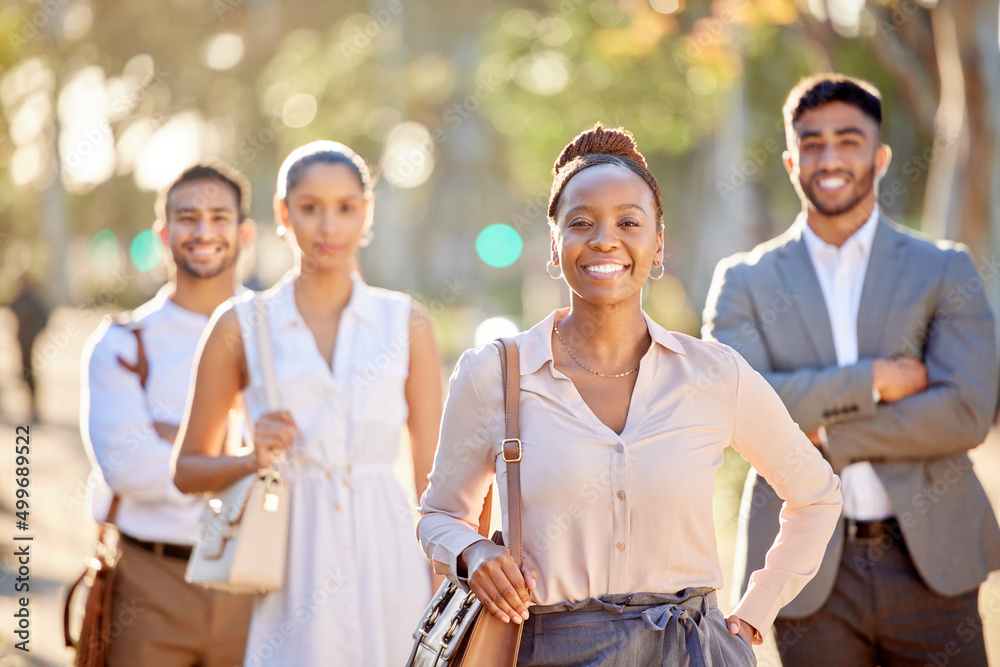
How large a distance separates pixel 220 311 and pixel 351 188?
694 millimetres

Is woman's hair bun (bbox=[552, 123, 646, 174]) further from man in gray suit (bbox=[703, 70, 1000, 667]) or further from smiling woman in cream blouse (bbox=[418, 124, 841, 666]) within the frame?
man in gray suit (bbox=[703, 70, 1000, 667])

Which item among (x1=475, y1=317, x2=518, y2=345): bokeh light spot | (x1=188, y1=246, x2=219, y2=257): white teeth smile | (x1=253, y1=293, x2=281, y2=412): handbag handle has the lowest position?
(x1=253, y1=293, x2=281, y2=412): handbag handle

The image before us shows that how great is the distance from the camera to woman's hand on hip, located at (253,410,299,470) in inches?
172

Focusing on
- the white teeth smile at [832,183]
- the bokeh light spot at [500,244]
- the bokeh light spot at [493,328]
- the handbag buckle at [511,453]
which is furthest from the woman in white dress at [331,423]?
the bokeh light spot at [500,244]

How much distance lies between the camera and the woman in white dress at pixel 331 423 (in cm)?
441

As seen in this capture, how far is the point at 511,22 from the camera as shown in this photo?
94.6ft

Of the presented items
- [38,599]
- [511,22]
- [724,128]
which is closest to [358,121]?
[511,22]

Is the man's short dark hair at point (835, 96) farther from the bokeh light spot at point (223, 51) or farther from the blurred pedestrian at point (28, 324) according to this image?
the bokeh light spot at point (223, 51)

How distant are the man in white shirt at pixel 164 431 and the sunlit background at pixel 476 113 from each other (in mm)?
965

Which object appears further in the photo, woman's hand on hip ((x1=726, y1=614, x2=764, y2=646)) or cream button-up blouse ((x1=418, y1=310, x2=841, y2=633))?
woman's hand on hip ((x1=726, y1=614, x2=764, y2=646))

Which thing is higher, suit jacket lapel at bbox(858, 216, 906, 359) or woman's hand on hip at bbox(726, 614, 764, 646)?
suit jacket lapel at bbox(858, 216, 906, 359)

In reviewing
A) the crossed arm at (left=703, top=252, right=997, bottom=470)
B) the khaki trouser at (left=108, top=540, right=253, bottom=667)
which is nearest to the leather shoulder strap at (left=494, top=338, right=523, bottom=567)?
the crossed arm at (left=703, top=252, right=997, bottom=470)

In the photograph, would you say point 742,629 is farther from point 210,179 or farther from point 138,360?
point 210,179

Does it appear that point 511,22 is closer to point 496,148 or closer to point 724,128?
point 724,128
